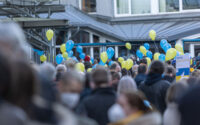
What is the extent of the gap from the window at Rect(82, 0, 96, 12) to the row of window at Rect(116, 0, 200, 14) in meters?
1.63

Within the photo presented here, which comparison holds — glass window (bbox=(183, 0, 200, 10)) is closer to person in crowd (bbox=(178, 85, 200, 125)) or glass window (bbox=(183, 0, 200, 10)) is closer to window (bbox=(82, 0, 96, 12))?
window (bbox=(82, 0, 96, 12))

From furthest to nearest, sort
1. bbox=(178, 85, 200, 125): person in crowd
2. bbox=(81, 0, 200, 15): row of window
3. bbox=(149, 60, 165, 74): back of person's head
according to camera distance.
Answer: bbox=(81, 0, 200, 15): row of window
bbox=(149, 60, 165, 74): back of person's head
bbox=(178, 85, 200, 125): person in crowd

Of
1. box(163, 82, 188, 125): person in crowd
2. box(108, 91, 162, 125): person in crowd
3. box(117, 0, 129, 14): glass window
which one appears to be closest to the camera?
box(108, 91, 162, 125): person in crowd

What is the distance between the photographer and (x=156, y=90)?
730 centimetres

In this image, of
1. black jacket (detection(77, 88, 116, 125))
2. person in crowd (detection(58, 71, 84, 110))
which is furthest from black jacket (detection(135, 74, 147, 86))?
person in crowd (detection(58, 71, 84, 110))

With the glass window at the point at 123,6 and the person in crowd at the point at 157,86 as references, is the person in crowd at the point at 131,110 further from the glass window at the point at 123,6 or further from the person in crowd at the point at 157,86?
the glass window at the point at 123,6

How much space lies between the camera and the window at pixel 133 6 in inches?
1091

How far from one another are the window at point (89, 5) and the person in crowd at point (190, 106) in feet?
74.9

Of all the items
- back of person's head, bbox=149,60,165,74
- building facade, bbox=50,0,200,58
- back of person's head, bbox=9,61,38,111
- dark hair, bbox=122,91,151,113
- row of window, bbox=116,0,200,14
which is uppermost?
row of window, bbox=116,0,200,14

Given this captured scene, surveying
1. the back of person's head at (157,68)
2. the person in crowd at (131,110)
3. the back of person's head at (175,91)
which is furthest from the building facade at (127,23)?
the person in crowd at (131,110)

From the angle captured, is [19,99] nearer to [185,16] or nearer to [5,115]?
[5,115]

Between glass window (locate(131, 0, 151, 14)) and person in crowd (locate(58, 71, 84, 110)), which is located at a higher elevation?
glass window (locate(131, 0, 151, 14))

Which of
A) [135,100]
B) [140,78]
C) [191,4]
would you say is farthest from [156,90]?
[191,4]

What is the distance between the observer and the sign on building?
10262 millimetres
